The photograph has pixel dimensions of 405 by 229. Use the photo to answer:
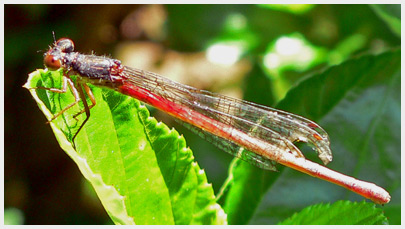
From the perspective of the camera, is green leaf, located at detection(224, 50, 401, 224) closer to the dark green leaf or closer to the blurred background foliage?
the dark green leaf

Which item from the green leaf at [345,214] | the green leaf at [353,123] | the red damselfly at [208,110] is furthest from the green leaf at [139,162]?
the red damselfly at [208,110]

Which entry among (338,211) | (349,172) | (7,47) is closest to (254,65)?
(349,172)

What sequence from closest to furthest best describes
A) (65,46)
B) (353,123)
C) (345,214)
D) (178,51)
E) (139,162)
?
(139,162), (345,214), (353,123), (65,46), (178,51)

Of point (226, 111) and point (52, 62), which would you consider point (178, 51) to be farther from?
point (52, 62)

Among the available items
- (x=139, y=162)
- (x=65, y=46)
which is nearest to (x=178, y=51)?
(x=65, y=46)

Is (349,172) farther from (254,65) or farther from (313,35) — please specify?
(313,35)

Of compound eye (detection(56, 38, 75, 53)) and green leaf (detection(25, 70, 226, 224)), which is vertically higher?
compound eye (detection(56, 38, 75, 53))

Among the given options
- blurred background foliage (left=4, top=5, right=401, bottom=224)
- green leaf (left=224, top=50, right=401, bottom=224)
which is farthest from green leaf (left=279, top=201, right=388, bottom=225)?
blurred background foliage (left=4, top=5, right=401, bottom=224)
